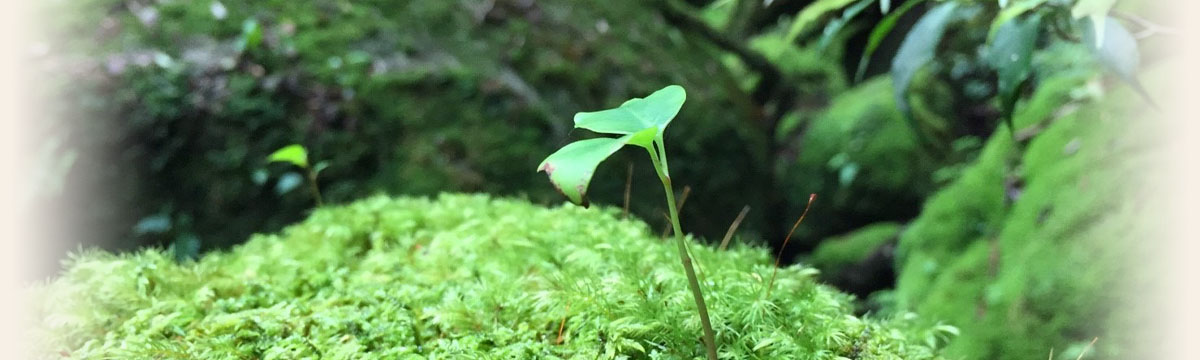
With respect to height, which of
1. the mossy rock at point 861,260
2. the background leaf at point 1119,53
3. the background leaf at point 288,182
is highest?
the background leaf at point 288,182

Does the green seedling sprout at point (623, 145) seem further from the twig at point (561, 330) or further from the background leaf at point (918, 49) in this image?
the background leaf at point (918, 49)

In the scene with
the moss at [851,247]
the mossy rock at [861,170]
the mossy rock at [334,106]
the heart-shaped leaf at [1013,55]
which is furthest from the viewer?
the mossy rock at [861,170]

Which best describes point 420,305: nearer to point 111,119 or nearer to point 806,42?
point 111,119

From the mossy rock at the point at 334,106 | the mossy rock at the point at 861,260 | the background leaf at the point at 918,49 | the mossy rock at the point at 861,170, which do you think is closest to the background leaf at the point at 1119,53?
the background leaf at the point at 918,49

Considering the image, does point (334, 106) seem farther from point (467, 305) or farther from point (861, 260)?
point (861, 260)

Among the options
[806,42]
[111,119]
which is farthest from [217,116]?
[806,42]

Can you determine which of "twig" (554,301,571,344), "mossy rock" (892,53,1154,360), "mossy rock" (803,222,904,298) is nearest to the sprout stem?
"twig" (554,301,571,344)

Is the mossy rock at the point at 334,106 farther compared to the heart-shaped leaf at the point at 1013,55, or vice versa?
the mossy rock at the point at 334,106
